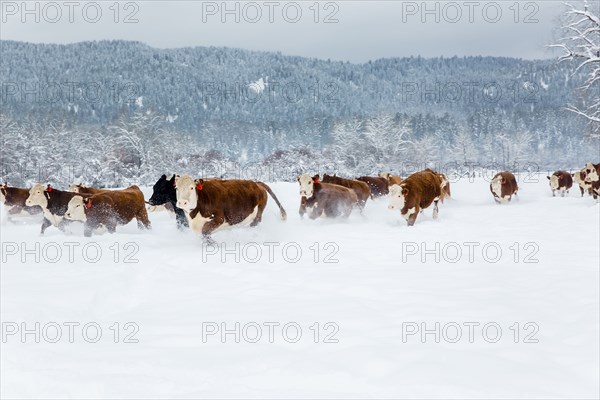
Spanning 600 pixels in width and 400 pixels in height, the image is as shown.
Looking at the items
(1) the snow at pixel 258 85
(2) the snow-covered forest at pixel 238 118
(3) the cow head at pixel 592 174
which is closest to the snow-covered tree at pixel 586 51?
(3) the cow head at pixel 592 174

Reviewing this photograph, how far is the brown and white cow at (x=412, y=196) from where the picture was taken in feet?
38.7

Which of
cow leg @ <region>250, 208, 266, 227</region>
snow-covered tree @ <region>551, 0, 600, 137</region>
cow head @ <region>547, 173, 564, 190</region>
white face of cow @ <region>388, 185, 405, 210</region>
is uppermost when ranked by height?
snow-covered tree @ <region>551, 0, 600, 137</region>

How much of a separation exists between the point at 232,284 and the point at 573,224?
854cm

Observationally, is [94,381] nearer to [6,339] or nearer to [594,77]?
[6,339]

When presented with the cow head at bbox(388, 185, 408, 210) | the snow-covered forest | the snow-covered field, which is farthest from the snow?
the snow-covered field

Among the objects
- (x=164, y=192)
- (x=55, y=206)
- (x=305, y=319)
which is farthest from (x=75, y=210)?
(x=305, y=319)

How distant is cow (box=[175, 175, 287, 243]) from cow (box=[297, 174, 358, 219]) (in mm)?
2282

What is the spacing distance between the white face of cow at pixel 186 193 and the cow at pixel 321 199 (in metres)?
4.52

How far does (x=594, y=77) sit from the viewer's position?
19.0 m

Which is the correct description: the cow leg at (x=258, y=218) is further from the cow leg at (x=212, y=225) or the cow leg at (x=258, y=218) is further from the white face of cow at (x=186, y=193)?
the white face of cow at (x=186, y=193)

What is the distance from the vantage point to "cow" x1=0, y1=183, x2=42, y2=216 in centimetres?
1444

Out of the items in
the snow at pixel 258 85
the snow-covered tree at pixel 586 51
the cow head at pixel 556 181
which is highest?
the snow at pixel 258 85

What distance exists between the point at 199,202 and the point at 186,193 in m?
0.35

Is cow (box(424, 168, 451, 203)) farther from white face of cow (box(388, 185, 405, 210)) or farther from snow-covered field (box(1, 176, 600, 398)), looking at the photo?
snow-covered field (box(1, 176, 600, 398))
